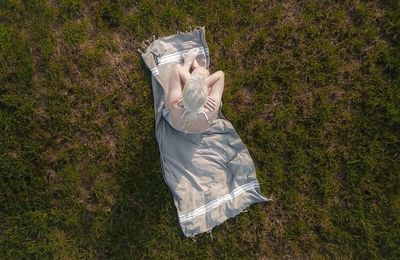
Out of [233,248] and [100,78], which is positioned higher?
[100,78]

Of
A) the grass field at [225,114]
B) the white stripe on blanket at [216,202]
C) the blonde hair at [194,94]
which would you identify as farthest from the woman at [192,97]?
the white stripe on blanket at [216,202]

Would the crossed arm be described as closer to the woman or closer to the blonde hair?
the woman

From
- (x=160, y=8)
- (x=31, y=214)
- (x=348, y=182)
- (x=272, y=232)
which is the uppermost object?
(x=160, y=8)

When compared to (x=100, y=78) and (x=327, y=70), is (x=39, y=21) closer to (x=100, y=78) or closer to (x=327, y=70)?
(x=100, y=78)

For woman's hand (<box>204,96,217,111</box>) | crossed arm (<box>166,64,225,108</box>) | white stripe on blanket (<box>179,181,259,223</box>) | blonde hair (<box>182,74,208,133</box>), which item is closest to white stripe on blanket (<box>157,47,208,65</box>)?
crossed arm (<box>166,64,225,108</box>)

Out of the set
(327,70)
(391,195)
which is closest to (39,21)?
(327,70)

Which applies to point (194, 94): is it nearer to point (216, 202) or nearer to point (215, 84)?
point (215, 84)

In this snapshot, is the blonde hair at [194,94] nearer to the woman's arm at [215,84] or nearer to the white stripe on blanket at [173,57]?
the woman's arm at [215,84]
